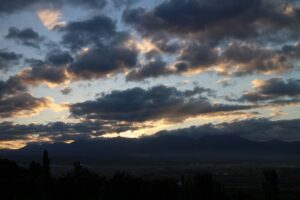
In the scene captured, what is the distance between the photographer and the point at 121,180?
22.2m

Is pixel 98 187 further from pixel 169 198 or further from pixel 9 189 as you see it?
pixel 9 189

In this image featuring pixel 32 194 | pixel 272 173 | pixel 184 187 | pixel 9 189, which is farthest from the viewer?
pixel 9 189

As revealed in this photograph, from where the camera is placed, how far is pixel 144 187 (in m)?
21.5

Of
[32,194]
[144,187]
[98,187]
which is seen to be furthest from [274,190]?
[32,194]

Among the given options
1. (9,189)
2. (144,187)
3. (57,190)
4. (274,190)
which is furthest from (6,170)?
(274,190)

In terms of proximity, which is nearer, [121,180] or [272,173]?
[272,173]

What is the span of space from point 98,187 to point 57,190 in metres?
2.01

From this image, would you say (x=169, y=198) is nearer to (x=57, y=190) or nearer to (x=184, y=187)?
A: (x=184, y=187)

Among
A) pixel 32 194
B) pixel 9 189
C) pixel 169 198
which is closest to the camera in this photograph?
pixel 169 198

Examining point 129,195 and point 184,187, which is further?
point 129,195

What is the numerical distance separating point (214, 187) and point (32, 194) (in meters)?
9.21

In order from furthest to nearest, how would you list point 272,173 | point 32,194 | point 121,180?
point 32,194 < point 121,180 < point 272,173

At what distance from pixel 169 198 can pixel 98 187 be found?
3780 millimetres

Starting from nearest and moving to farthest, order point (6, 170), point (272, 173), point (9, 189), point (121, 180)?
point (272, 173)
point (121, 180)
point (9, 189)
point (6, 170)
